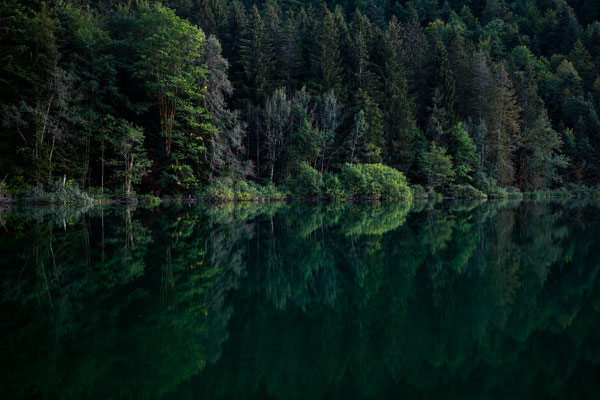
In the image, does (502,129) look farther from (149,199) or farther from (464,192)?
(149,199)

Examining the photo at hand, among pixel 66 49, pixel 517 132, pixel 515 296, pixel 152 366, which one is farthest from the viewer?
pixel 517 132

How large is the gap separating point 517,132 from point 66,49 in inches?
1876

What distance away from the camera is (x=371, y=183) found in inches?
1390

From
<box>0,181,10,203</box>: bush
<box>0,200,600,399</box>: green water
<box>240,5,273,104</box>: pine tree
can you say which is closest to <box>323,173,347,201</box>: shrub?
<box>240,5,273,104</box>: pine tree

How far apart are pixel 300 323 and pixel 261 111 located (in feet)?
114

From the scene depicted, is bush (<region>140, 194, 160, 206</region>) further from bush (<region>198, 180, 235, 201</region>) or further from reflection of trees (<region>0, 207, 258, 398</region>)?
reflection of trees (<region>0, 207, 258, 398</region>)

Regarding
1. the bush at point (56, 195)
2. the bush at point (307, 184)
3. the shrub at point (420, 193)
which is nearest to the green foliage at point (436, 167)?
the shrub at point (420, 193)

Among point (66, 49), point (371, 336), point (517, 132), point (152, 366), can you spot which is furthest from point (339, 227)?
point (517, 132)

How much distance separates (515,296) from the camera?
5238mm

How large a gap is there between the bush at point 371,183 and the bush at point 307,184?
253 centimetres

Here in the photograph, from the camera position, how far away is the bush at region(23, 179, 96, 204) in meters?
24.2

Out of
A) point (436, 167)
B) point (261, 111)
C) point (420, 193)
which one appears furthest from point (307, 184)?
point (436, 167)

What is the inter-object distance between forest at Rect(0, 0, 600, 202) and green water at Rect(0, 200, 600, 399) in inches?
861

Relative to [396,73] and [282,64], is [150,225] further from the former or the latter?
[396,73]
